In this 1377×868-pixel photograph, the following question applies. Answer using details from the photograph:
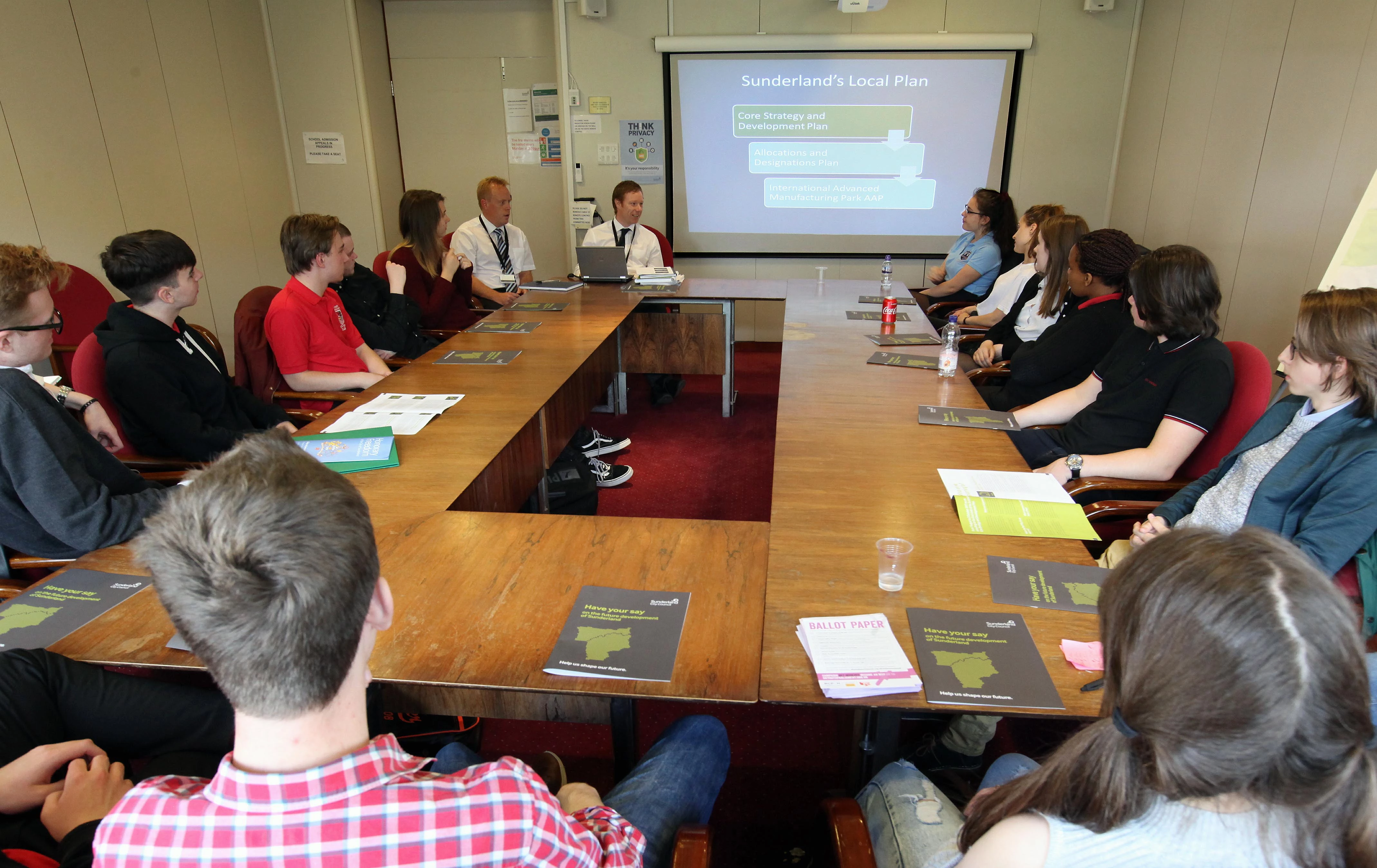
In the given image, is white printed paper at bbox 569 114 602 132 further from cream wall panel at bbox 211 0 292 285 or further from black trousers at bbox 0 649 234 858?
black trousers at bbox 0 649 234 858

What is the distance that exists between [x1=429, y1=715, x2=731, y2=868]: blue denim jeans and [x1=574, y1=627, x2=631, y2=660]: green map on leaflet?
7.0 inches

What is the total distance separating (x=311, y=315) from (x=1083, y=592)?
9.30 feet

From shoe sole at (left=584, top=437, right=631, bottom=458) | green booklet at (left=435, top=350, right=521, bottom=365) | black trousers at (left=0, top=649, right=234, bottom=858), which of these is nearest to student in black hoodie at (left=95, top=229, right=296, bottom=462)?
green booklet at (left=435, top=350, right=521, bottom=365)

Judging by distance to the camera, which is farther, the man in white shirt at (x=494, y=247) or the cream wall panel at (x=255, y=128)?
the cream wall panel at (x=255, y=128)

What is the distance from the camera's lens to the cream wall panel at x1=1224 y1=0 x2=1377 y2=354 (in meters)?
3.29

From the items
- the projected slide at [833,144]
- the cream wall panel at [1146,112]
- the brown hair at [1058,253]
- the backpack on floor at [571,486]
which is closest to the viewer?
the backpack on floor at [571,486]

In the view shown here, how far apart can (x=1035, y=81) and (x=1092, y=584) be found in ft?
16.8

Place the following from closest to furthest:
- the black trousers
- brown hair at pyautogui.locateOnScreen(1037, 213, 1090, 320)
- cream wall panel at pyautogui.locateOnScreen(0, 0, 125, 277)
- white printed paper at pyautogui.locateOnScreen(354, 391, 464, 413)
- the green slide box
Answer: the black trousers, white printed paper at pyautogui.locateOnScreen(354, 391, 464, 413), brown hair at pyautogui.locateOnScreen(1037, 213, 1090, 320), cream wall panel at pyautogui.locateOnScreen(0, 0, 125, 277), the green slide box

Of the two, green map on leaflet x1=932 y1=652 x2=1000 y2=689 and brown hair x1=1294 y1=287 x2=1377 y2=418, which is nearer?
green map on leaflet x1=932 y1=652 x2=1000 y2=689

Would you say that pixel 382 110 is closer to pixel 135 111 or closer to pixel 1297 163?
pixel 135 111

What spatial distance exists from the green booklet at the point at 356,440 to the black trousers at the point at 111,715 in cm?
67

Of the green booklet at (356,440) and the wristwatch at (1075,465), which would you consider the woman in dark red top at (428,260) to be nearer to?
the green booklet at (356,440)

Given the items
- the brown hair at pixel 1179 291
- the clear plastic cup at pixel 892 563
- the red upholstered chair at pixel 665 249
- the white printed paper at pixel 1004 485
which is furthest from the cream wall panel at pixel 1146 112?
the clear plastic cup at pixel 892 563

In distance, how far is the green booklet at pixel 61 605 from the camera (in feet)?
4.36
